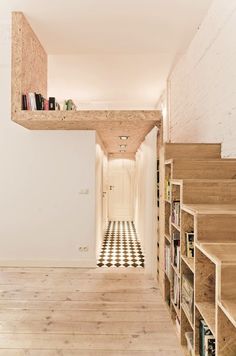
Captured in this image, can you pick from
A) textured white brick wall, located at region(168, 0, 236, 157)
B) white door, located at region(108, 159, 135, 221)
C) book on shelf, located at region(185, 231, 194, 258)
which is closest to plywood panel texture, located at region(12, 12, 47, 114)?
textured white brick wall, located at region(168, 0, 236, 157)

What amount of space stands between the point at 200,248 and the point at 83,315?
5.69 ft

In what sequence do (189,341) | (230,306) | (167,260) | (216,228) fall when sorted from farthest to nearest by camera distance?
(167,260), (189,341), (216,228), (230,306)

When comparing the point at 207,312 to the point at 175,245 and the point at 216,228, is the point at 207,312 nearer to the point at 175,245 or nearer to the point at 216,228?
the point at 216,228

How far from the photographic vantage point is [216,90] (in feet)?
9.39

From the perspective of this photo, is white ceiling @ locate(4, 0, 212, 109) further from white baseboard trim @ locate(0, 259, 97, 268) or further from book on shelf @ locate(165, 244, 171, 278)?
white baseboard trim @ locate(0, 259, 97, 268)

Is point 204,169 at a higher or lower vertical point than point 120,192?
higher

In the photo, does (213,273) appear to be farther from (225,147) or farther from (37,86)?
(37,86)

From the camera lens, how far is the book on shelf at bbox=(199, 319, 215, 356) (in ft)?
5.32

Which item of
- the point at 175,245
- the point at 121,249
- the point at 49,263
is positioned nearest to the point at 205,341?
the point at 175,245

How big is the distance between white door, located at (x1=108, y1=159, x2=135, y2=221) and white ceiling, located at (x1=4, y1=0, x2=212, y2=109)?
11.0 ft

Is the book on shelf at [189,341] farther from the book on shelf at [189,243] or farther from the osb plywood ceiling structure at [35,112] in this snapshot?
the osb plywood ceiling structure at [35,112]

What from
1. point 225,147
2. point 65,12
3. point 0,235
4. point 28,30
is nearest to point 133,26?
point 65,12

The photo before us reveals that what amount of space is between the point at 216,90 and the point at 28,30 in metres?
2.53

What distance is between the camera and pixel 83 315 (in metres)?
2.73
